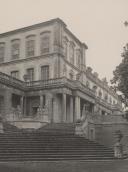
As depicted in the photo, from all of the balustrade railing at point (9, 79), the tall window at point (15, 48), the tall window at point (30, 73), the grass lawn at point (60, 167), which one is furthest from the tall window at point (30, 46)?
the grass lawn at point (60, 167)

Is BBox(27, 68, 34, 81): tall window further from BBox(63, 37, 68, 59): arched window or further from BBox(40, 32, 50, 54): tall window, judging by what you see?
BBox(63, 37, 68, 59): arched window

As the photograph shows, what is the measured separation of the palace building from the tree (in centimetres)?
1034

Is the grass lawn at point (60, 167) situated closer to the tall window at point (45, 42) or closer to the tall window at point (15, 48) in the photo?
the tall window at point (45, 42)

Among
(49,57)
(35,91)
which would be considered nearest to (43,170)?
(35,91)

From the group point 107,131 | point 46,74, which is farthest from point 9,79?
point 107,131

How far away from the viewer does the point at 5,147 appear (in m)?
20.5

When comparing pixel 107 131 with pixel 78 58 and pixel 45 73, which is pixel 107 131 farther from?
pixel 78 58

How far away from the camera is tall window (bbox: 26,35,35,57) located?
4319cm

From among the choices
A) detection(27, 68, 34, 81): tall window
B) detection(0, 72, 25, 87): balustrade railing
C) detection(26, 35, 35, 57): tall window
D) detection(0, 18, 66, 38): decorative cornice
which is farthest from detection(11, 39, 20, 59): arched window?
detection(0, 72, 25, 87): balustrade railing

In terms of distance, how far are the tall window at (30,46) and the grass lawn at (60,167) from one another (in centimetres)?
2602

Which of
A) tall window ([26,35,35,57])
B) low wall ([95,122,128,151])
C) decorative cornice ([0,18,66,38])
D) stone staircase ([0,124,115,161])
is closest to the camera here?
stone staircase ([0,124,115,161])

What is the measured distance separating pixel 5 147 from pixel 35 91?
17.9 meters

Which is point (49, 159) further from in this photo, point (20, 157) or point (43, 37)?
point (43, 37)

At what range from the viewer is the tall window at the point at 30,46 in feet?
142
